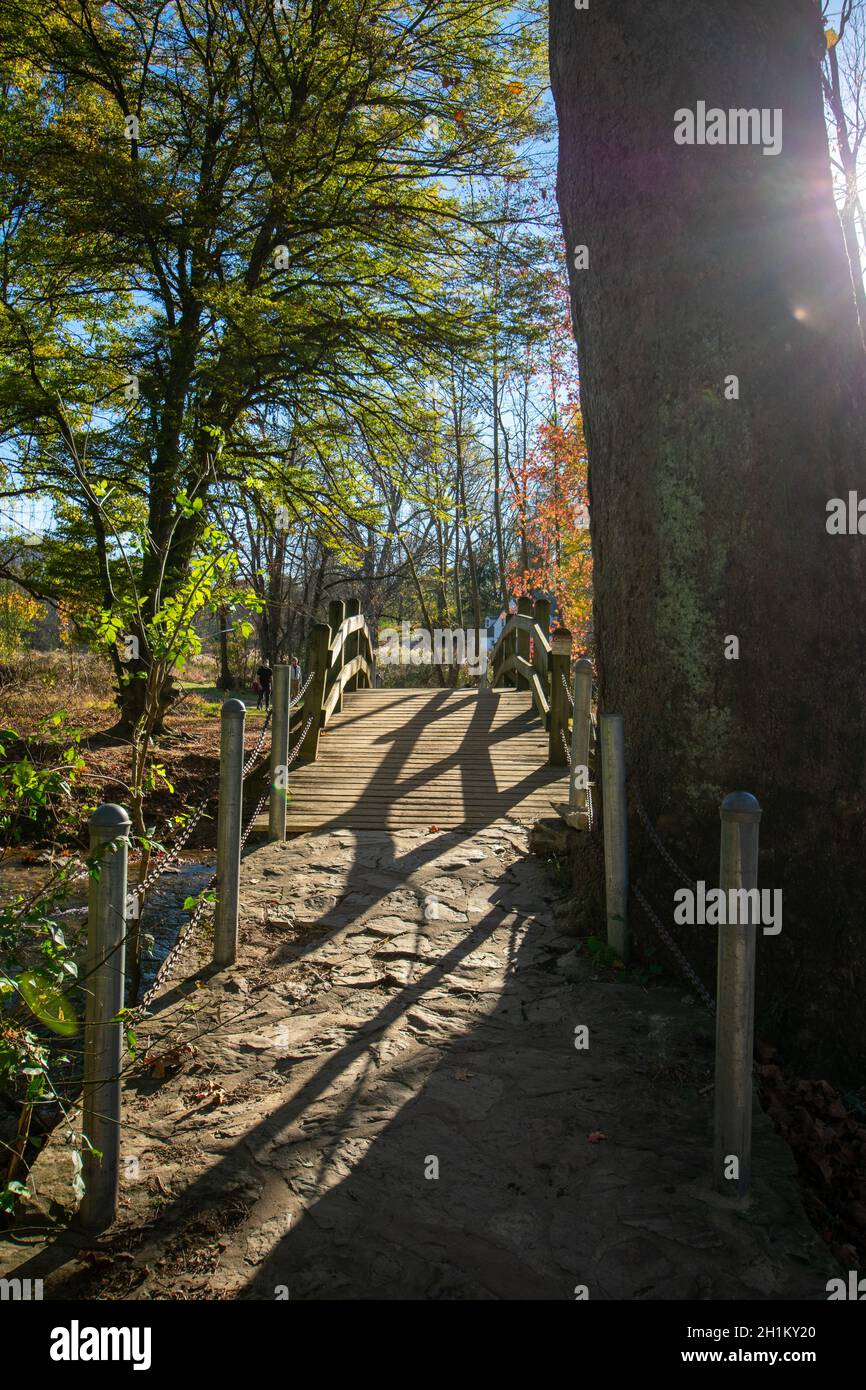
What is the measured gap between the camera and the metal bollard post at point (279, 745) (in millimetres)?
6980

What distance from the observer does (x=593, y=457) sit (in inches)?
191

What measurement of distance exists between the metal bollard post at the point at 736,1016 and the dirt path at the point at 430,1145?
137 mm

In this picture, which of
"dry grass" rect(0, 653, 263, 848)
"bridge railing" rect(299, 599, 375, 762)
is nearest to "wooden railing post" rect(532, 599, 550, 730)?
"bridge railing" rect(299, 599, 375, 762)

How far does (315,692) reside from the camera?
9.34m

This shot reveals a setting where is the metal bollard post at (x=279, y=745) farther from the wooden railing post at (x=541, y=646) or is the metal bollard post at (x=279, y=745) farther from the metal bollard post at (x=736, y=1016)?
the wooden railing post at (x=541, y=646)

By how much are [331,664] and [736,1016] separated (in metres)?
7.37

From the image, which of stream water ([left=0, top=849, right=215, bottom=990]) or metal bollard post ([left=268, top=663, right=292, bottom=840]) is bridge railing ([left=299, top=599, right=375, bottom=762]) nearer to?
stream water ([left=0, top=849, right=215, bottom=990])

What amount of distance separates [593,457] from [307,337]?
28.5ft

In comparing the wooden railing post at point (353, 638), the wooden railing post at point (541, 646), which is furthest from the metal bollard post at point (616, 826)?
the wooden railing post at point (353, 638)

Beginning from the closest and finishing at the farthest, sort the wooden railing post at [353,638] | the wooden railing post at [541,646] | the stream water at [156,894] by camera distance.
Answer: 1. the stream water at [156,894]
2. the wooden railing post at [541,646]
3. the wooden railing post at [353,638]

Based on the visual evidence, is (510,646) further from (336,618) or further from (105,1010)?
(105,1010)

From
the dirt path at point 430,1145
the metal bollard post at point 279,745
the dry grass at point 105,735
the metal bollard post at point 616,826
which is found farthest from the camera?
the dry grass at point 105,735

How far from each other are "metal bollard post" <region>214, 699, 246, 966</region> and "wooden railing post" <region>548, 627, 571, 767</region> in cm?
521
